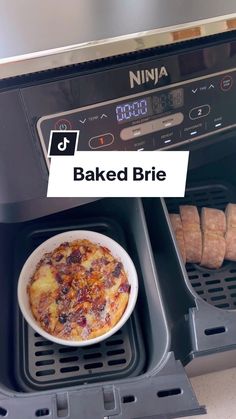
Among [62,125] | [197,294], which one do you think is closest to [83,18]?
[62,125]

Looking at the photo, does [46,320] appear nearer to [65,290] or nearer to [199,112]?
[65,290]

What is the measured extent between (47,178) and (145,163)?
0.13 meters

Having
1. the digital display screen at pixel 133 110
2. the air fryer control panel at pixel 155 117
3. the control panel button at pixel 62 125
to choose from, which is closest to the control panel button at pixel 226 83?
the air fryer control panel at pixel 155 117

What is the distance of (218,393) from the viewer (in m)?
0.60

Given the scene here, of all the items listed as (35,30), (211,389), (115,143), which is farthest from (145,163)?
→ (211,389)

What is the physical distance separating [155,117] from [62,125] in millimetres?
118

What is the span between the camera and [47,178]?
550mm

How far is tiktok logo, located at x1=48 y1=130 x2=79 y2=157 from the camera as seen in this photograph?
20.6 inches

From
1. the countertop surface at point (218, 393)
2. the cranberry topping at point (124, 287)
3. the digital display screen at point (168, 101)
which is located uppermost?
the digital display screen at point (168, 101)

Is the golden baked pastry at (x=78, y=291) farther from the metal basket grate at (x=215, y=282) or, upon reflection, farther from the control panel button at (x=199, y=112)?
the control panel button at (x=199, y=112)

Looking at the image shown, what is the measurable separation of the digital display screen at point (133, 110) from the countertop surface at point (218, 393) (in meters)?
0.36

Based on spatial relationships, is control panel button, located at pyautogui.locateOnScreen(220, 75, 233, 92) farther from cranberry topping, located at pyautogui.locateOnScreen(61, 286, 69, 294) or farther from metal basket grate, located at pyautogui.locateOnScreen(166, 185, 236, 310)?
cranberry topping, located at pyautogui.locateOnScreen(61, 286, 69, 294)

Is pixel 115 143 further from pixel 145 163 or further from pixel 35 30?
pixel 35 30

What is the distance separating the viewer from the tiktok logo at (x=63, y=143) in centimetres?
52
